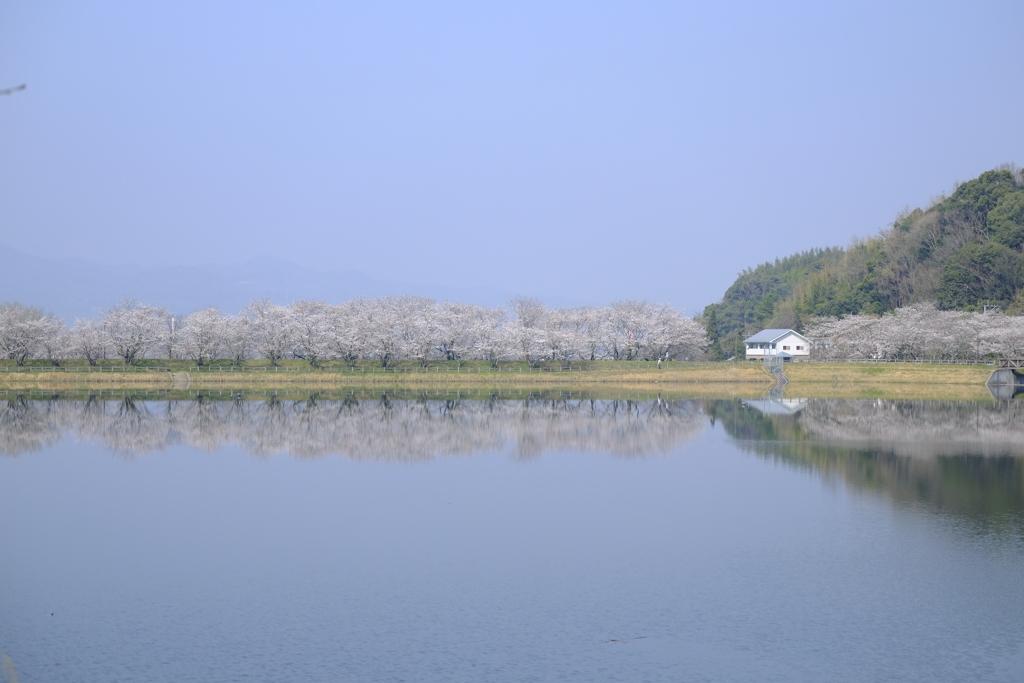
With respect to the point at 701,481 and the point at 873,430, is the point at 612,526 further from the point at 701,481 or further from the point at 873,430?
the point at 873,430

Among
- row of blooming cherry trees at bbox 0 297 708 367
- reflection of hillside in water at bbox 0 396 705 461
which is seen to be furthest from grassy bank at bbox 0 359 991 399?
reflection of hillside in water at bbox 0 396 705 461

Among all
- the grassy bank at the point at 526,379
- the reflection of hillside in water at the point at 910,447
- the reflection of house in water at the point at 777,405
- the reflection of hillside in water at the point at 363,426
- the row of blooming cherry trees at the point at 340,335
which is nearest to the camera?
the reflection of hillside in water at the point at 910,447

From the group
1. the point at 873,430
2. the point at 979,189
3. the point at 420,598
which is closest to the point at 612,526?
the point at 420,598

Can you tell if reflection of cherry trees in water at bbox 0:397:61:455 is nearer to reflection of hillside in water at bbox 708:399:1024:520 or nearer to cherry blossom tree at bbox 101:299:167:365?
cherry blossom tree at bbox 101:299:167:365

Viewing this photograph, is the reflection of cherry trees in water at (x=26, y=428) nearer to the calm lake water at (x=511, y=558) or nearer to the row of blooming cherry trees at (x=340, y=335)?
the calm lake water at (x=511, y=558)

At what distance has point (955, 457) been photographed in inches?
944

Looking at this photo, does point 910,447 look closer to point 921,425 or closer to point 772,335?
point 921,425

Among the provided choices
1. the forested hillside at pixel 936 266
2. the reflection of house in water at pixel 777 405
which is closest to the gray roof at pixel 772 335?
the forested hillside at pixel 936 266

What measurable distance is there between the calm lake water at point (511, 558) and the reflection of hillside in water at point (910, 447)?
16cm

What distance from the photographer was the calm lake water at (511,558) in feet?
32.8

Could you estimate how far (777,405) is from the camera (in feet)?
135

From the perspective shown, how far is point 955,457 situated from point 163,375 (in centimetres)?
4220

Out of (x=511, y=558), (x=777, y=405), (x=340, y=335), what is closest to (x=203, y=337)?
(x=340, y=335)

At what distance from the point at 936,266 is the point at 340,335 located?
44598 mm
